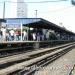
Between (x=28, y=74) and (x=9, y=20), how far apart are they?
2693 centimetres

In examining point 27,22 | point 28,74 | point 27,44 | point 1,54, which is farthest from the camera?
point 27,22

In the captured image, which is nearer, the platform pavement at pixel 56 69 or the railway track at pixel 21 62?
the railway track at pixel 21 62

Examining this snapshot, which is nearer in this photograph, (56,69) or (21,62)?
(56,69)

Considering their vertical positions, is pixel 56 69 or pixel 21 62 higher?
pixel 21 62

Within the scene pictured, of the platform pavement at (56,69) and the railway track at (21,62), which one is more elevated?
the railway track at (21,62)

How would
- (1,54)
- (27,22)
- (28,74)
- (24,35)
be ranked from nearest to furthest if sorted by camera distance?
(28,74), (1,54), (24,35), (27,22)

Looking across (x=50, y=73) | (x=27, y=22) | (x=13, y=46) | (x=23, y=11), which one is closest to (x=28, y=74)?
(x=50, y=73)

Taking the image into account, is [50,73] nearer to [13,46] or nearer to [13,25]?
[13,46]

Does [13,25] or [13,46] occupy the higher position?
[13,25]

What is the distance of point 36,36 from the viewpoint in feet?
127

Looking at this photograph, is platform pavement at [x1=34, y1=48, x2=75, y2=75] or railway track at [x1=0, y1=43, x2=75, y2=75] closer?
railway track at [x1=0, y1=43, x2=75, y2=75]

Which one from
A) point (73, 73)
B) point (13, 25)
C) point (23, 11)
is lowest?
point (73, 73)

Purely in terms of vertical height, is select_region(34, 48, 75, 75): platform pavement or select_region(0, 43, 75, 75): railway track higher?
select_region(0, 43, 75, 75): railway track

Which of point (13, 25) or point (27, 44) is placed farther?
point (13, 25)
